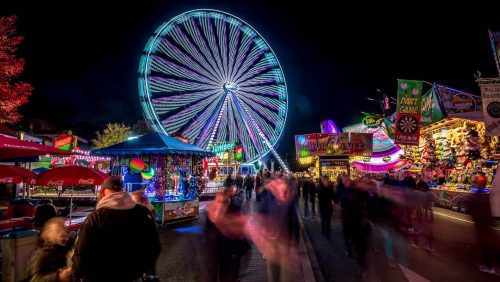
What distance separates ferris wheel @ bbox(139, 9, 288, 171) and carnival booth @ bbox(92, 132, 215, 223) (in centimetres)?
729

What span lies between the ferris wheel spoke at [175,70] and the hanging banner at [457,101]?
1492cm

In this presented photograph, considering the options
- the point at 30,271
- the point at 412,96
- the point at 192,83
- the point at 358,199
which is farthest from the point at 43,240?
the point at 192,83

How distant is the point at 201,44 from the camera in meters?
22.6

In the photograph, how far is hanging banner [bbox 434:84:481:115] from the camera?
48.3 ft

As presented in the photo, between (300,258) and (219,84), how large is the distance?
19171 millimetres

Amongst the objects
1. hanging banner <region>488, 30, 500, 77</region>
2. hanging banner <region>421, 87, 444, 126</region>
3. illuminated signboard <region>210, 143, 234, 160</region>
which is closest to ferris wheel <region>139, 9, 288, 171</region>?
illuminated signboard <region>210, 143, 234, 160</region>

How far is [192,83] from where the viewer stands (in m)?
22.4

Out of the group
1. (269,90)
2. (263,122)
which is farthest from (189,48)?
(263,122)

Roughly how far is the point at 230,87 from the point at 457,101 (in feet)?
48.4

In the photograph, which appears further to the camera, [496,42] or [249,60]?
[249,60]

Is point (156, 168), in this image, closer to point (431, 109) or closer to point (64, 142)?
point (64, 142)

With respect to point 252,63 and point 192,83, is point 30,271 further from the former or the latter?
point 252,63

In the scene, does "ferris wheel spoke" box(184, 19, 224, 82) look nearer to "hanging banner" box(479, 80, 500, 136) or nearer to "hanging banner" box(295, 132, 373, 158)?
"hanging banner" box(295, 132, 373, 158)

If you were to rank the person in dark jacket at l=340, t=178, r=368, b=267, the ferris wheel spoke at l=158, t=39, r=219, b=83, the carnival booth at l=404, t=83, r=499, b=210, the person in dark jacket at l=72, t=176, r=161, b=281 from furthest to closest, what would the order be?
the ferris wheel spoke at l=158, t=39, r=219, b=83 → the carnival booth at l=404, t=83, r=499, b=210 → the person in dark jacket at l=340, t=178, r=368, b=267 → the person in dark jacket at l=72, t=176, r=161, b=281
